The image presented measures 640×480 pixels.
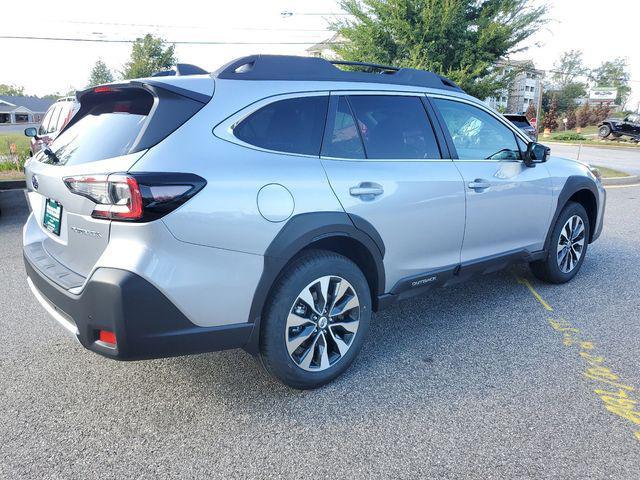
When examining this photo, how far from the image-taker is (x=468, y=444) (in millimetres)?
2480

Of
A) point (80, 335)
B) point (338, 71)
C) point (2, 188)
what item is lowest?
point (2, 188)

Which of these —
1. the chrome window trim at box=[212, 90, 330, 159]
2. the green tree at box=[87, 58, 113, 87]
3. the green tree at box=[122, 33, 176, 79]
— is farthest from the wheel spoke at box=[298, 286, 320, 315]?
the green tree at box=[87, 58, 113, 87]

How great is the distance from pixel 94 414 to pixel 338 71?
2411 mm

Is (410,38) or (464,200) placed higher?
(410,38)

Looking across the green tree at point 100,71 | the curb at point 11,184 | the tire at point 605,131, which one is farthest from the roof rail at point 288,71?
the green tree at point 100,71

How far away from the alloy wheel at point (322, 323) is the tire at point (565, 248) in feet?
8.22

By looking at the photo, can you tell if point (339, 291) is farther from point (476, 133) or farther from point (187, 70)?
point (476, 133)

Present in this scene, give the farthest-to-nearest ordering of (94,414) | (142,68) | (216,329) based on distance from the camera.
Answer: (142,68) → (94,414) → (216,329)

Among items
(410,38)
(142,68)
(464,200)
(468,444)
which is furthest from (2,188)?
(142,68)

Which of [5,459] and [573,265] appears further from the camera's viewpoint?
[573,265]

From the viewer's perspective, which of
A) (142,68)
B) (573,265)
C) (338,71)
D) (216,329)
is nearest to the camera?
(216,329)

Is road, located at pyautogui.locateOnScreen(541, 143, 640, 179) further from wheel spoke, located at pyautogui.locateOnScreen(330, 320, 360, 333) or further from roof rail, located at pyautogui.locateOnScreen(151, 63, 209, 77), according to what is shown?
roof rail, located at pyautogui.locateOnScreen(151, 63, 209, 77)

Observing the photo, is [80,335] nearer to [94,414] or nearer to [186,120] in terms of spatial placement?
[94,414]

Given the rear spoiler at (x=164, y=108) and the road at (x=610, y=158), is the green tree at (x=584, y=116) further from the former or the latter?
the rear spoiler at (x=164, y=108)
